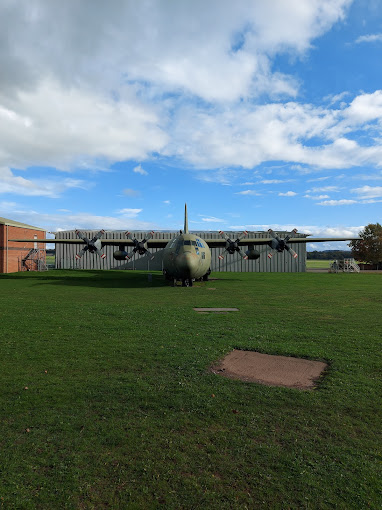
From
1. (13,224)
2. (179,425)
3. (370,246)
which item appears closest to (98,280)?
(13,224)

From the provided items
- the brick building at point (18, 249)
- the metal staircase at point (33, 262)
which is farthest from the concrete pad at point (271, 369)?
the metal staircase at point (33, 262)

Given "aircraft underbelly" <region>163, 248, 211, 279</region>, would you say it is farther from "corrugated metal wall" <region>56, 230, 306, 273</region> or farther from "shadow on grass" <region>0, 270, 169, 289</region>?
"corrugated metal wall" <region>56, 230, 306, 273</region>

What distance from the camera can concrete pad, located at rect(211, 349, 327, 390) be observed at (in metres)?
6.06

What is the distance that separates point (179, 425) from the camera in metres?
4.44

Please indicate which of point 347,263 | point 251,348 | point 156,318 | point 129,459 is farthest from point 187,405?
point 347,263

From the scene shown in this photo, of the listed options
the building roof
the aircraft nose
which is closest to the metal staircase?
the building roof

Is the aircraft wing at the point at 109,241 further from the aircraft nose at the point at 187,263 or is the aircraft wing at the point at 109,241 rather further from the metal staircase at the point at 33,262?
the metal staircase at the point at 33,262

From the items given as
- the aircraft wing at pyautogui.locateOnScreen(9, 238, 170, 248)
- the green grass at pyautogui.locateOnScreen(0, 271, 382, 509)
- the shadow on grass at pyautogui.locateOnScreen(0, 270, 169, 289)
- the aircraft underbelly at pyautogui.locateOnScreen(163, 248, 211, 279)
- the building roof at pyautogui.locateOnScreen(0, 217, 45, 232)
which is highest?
the building roof at pyautogui.locateOnScreen(0, 217, 45, 232)

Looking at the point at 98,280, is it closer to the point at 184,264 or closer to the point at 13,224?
the point at 184,264

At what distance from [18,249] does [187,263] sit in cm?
3024

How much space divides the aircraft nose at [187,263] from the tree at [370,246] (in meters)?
54.5

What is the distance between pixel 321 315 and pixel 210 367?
747 cm

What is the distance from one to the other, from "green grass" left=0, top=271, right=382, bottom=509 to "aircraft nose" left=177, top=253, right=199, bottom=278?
11.9 meters

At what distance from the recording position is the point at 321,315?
12430 mm
